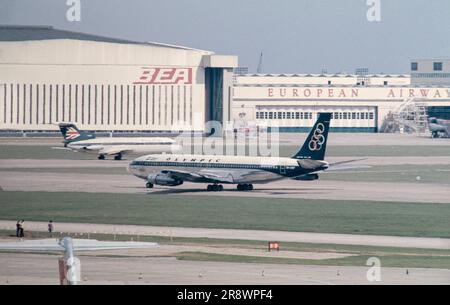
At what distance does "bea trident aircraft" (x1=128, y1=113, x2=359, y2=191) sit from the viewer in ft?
380

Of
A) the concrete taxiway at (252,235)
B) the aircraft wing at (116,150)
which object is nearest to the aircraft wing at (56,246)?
the concrete taxiway at (252,235)

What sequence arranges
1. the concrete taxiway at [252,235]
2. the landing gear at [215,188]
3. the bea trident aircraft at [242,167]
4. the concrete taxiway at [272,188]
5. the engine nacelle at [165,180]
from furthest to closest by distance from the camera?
1. the landing gear at [215,188]
2. the engine nacelle at [165,180]
3. the concrete taxiway at [272,188]
4. the bea trident aircraft at [242,167]
5. the concrete taxiway at [252,235]

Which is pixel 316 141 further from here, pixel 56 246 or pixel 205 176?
pixel 56 246

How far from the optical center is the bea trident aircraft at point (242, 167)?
380 feet

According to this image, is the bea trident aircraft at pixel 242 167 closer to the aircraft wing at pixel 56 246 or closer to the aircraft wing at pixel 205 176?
the aircraft wing at pixel 205 176

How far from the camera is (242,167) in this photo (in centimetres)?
11969

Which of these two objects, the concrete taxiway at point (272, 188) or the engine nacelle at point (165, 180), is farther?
the engine nacelle at point (165, 180)

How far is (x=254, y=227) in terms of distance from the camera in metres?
90.5

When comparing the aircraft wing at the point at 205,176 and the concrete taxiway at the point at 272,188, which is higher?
the aircraft wing at the point at 205,176

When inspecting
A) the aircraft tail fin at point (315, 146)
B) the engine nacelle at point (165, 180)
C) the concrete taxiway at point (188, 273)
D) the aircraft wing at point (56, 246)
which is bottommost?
the concrete taxiway at point (188, 273)

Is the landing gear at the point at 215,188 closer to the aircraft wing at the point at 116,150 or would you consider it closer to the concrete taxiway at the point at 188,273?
the concrete taxiway at the point at 188,273

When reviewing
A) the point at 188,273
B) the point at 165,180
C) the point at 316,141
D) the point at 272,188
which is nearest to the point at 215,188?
the point at 165,180

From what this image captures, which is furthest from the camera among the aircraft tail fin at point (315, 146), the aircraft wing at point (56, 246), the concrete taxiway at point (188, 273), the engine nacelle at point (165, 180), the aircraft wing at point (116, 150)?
the aircraft wing at point (116, 150)
